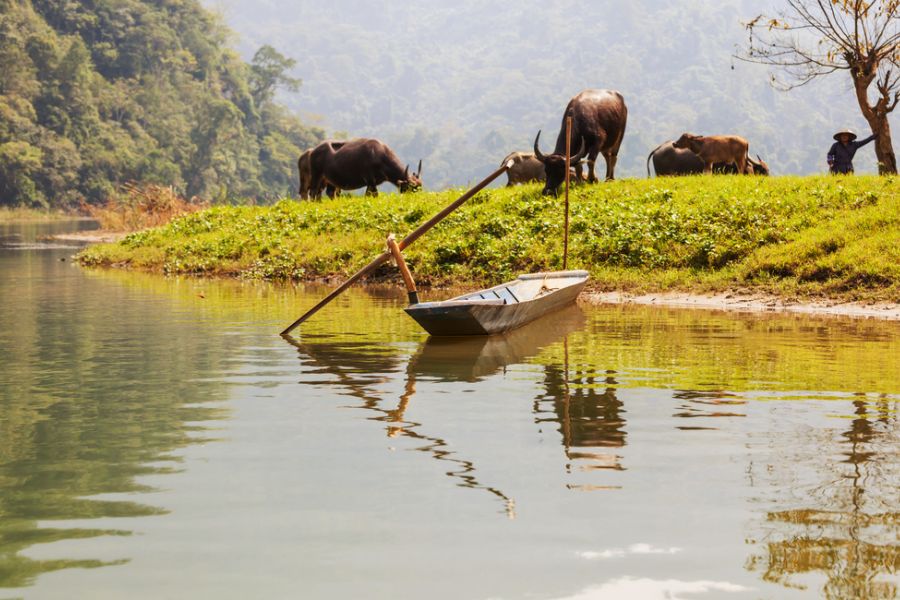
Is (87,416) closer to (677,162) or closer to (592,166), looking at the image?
(592,166)

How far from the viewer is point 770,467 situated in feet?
25.1

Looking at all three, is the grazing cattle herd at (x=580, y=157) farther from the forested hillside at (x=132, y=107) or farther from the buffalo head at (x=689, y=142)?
the forested hillside at (x=132, y=107)

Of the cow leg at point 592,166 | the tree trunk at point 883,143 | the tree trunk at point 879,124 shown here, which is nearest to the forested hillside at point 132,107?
the cow leg at point 592,166

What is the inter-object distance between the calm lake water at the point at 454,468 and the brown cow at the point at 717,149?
49.5 ft

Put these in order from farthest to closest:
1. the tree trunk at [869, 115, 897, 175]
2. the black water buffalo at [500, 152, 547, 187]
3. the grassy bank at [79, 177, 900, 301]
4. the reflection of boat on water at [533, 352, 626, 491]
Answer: the black water buffalo at [500, 152, 547, 187], the tree trunk at [869, 115, 897, 175], the grassy bank at [79, 177, 900, 301], the reflection of boat on water at [533, 352, 626, 491]

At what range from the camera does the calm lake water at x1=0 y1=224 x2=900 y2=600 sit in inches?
224

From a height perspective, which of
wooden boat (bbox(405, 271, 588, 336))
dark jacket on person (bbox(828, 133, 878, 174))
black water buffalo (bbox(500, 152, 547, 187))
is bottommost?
wooden boat (bbox(405, 271, 588, 336))

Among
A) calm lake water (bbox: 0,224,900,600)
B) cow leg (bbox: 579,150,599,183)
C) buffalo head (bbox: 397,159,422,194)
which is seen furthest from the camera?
buffalo head (bbox: 397,159,422,194)

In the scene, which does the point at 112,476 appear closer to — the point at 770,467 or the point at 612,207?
the point at 770,467

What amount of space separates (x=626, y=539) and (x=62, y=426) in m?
5.00

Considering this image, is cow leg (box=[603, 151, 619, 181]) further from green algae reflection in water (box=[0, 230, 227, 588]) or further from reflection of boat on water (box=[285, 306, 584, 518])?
green algae reflection in water (box=[0, 230, 227, 588])

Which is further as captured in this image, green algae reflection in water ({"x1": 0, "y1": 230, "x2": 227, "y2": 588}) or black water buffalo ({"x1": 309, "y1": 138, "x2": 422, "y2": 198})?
black water buffalo ({"x1": 309, "y1": 138, "x2": 422, "y2": 198})

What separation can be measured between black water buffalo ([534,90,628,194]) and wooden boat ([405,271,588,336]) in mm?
6880

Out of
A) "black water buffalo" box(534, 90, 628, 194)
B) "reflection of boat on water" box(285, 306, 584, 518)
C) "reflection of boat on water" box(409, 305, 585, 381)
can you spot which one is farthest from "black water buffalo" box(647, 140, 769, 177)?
"reflection of boat on water" box(285, 306, 584, 518)
